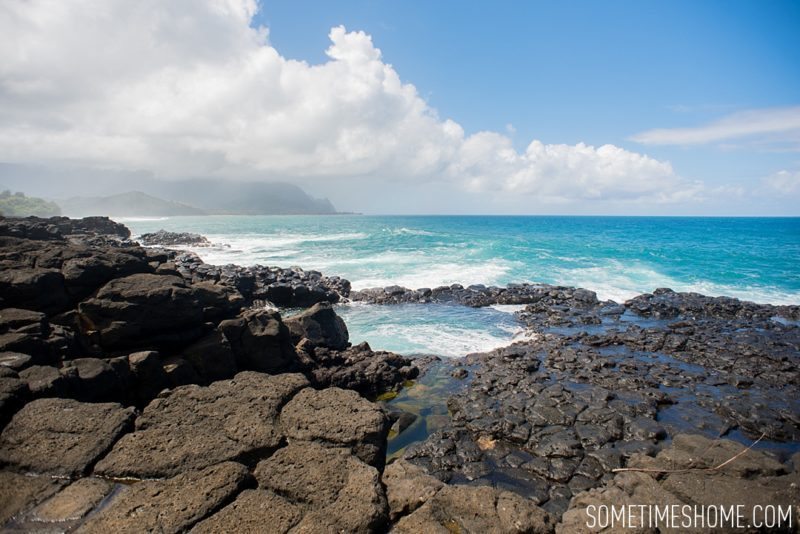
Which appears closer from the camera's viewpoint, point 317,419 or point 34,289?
point 317,419

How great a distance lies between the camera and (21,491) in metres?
4.84

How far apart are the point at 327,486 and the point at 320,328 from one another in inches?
434

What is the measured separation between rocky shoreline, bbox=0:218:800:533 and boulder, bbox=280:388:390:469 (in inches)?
1.4

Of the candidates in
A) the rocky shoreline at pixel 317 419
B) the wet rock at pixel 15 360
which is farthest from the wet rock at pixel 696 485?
the wet rock at pixel 15 360

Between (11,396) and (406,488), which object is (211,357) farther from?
(406,488)

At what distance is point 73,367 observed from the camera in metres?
7.64

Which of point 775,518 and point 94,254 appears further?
point 94,254

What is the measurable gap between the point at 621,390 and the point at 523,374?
127 inches

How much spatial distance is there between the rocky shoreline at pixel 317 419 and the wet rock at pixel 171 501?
23 millimetres

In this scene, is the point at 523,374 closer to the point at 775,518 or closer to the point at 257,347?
the point at 775,518

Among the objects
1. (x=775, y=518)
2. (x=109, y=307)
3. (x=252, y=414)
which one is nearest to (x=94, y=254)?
(x=109, y=307)

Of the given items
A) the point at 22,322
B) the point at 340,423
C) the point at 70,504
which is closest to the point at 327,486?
the point at 340,423

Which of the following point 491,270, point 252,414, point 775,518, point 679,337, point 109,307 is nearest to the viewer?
point 775,518

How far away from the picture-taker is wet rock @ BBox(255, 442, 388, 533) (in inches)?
179
